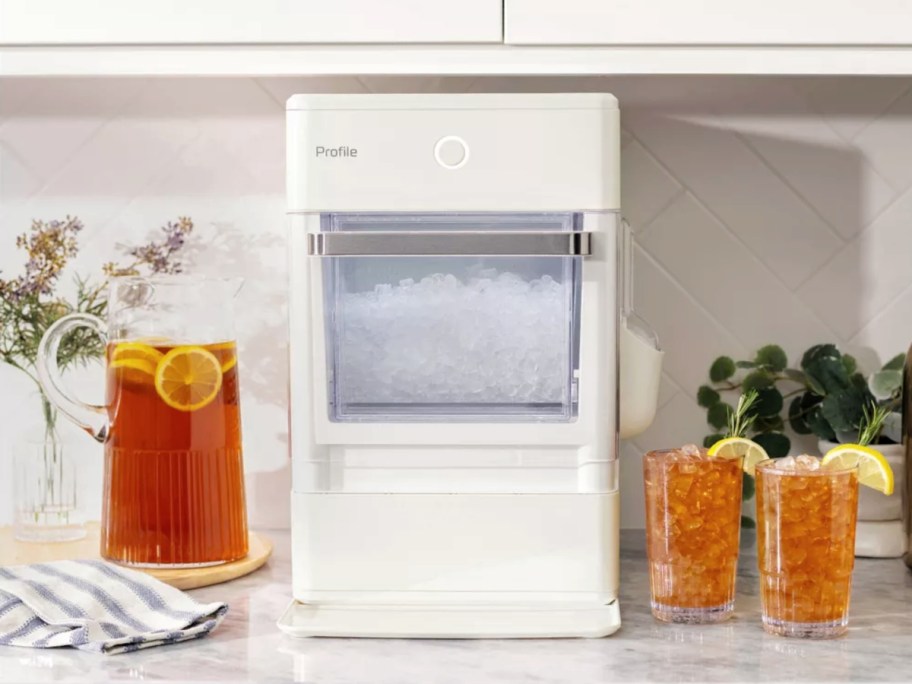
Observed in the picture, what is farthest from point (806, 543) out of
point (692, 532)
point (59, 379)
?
point (59, 379)

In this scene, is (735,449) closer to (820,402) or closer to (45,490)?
(820,402)

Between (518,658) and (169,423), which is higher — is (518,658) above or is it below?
below

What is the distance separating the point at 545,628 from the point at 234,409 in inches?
17.1

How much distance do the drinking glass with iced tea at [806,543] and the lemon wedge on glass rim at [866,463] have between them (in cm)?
2

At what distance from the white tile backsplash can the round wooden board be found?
0.21m

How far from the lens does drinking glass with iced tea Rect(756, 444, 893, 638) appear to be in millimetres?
1076

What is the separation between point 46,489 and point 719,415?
84cm

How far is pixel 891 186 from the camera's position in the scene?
1.50 meters

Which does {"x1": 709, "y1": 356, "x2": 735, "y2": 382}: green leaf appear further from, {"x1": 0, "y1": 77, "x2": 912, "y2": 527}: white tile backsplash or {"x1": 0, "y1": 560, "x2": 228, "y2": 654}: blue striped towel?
{"x1": 0, "y1": 560, "x2": 228, "y2": 654}: blue striped towel

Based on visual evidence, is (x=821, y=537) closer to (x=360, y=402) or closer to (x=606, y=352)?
(x=606, y=352)

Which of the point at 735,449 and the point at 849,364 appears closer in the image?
the point at 735,449
